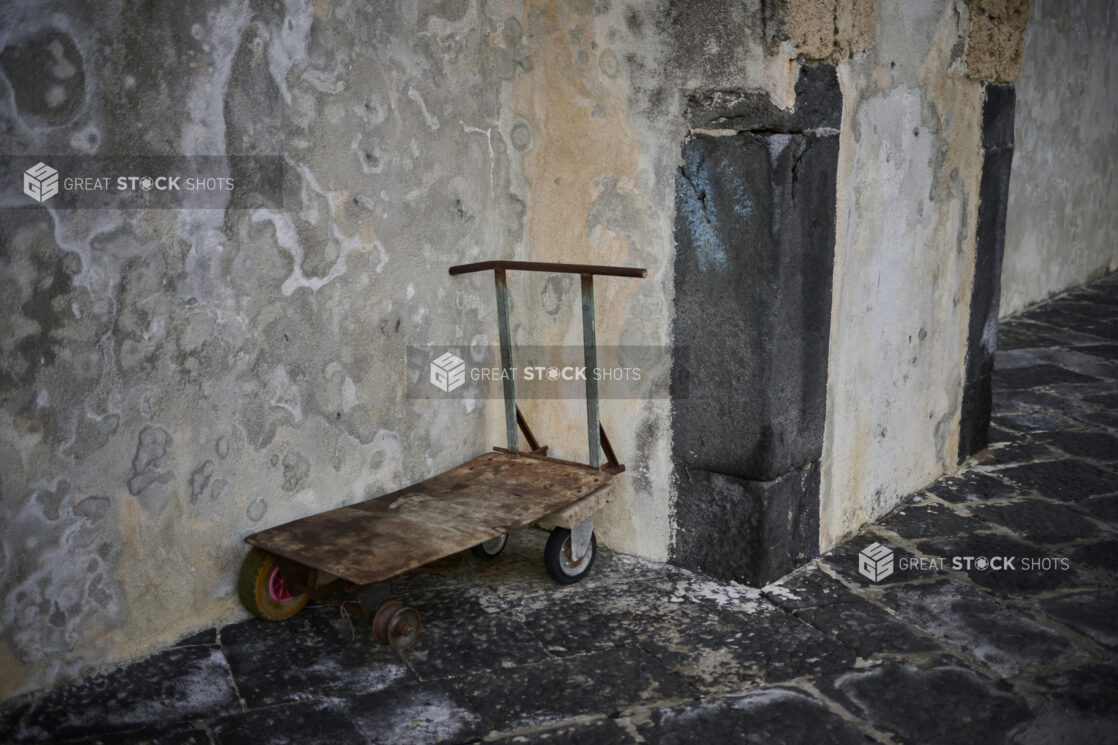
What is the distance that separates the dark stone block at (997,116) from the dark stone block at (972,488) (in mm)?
1355

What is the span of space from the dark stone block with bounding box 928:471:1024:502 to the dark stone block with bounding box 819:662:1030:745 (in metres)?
1.43

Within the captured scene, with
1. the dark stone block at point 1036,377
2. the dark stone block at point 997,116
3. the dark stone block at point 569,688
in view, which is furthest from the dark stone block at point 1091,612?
the dark stone block at point 1036,377

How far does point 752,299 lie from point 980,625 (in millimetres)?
1170

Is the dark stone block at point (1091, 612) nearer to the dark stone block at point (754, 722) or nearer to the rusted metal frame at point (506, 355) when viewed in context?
the dark stone block at point (754, 722)

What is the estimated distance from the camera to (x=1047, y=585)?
3264 millimetres

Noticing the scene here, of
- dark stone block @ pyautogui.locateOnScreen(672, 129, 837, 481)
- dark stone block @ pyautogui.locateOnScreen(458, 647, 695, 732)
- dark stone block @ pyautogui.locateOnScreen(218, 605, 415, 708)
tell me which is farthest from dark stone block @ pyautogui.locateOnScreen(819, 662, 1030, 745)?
dark stone block @ pyautogui.locateOnScreen(218, 605, 415, 708)

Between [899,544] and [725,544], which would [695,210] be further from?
[899,544]

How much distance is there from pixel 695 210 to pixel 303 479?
1.46 meters

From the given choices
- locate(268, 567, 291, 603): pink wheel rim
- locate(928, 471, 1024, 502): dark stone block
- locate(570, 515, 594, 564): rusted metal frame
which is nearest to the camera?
locate(268, 567, 291, 603): pink wheel rim

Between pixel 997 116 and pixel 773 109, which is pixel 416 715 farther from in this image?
pixel 997 116

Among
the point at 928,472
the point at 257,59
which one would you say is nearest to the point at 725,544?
the point at 928,472

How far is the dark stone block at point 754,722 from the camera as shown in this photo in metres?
2.47

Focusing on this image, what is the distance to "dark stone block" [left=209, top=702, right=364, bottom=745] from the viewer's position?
2.45m

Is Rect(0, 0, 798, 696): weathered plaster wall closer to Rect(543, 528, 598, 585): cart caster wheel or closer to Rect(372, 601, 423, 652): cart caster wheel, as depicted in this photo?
Rect(543, 528, 598, 585): cart caster wheel
